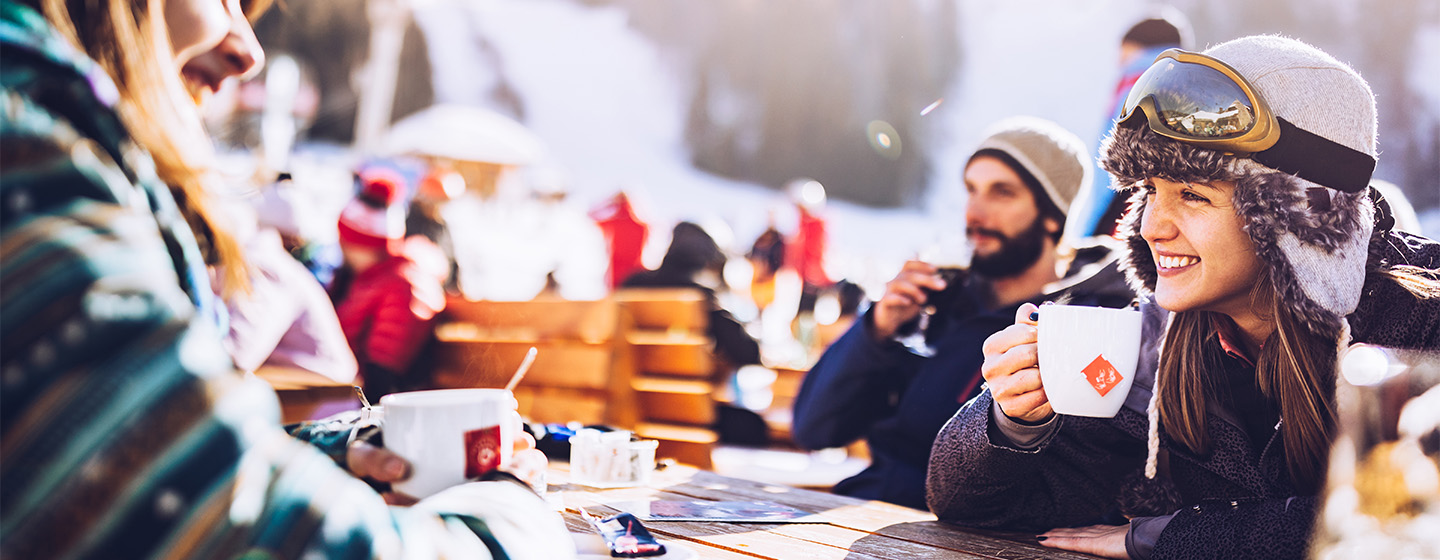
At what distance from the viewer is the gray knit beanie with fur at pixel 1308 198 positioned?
1.22 metres

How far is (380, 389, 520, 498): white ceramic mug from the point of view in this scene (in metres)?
0.85

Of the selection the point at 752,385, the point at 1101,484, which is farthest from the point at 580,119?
A: the point at 1101,484

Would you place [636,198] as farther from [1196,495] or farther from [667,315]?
[1196,495]

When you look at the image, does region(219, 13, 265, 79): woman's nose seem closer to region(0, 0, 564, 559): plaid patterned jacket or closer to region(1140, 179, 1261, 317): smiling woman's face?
region(0, 0, 564, 559): plaid patterned jacket

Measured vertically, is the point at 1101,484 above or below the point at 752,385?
above

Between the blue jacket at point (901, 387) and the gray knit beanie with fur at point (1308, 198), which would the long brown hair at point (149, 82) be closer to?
the gray knit beanie with fur at point (1308, 198)

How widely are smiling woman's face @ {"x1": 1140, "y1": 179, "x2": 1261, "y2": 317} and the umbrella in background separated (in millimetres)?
12940

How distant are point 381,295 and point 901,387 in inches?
89.5

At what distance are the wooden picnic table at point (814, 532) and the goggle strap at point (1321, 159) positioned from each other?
624 millimetres

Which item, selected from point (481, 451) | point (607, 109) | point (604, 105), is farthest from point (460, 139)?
point (604, 105)

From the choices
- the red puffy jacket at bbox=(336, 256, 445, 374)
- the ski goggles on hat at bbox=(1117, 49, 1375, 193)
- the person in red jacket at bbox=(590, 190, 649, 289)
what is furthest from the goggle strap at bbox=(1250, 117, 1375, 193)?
the person in red jacket at bbox=(590, 190, 649, 289)

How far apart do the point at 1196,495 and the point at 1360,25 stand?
49.7 ft

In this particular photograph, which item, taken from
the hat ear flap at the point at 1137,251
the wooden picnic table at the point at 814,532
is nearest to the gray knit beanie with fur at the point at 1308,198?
the hat ear flap at the point at 1137,251

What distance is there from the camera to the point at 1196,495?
1.39m
